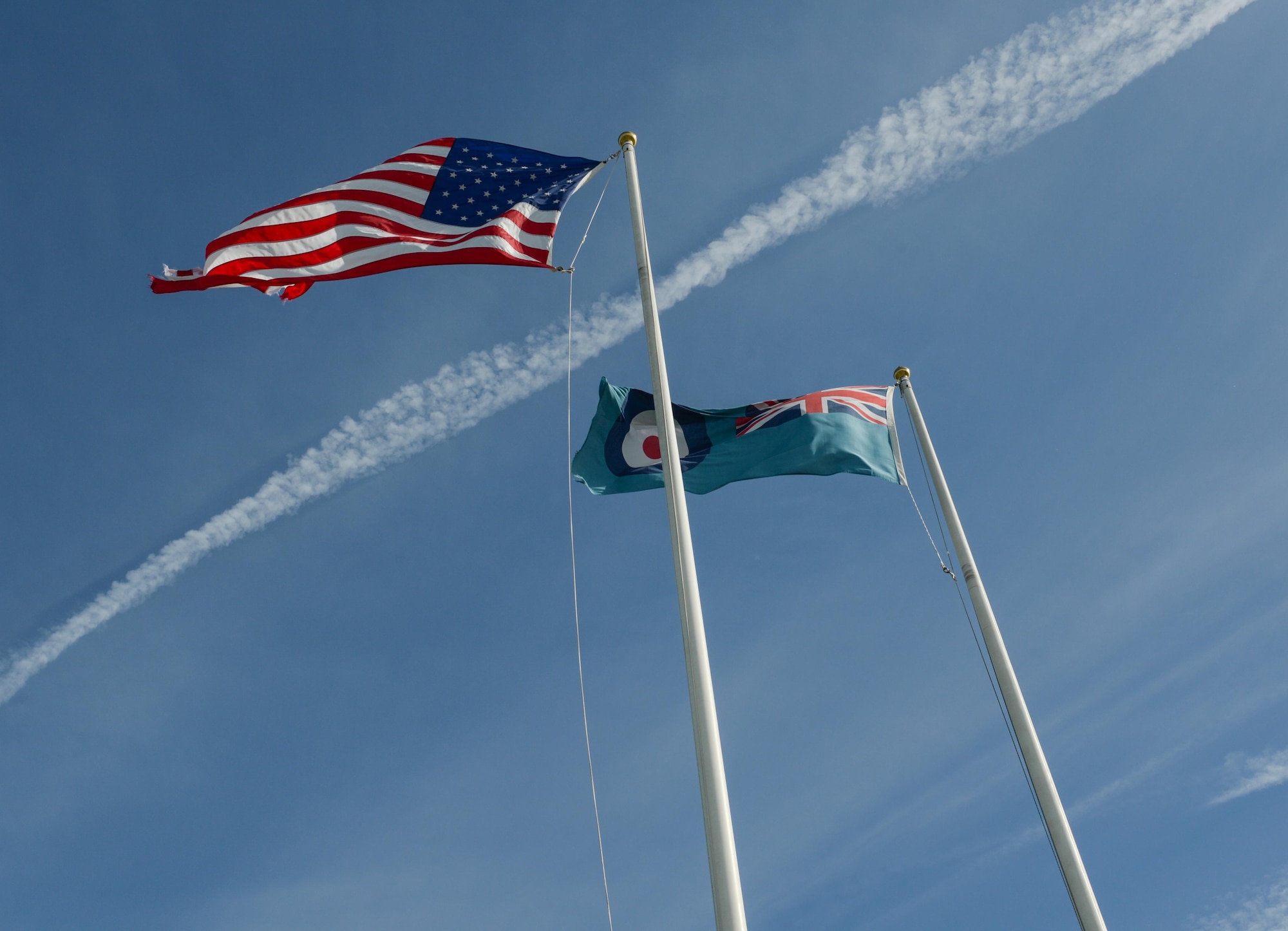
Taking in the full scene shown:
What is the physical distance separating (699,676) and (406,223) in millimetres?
8768

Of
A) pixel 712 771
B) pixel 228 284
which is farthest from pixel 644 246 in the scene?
pixel 712 771

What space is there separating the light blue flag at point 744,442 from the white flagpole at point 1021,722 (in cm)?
69

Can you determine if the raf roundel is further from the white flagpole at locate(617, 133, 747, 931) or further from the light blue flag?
the white flagpole at locate(617, 133, 747, 931)

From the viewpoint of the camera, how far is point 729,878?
25.8ft

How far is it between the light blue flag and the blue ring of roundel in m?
0.02

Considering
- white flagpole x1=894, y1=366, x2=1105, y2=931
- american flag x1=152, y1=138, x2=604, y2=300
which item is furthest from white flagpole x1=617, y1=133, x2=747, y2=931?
white flagpole x1=894, y1=366, x2=1105, y2=931

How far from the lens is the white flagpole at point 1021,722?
1303cm

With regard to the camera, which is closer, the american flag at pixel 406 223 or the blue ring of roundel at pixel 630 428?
the american flag at pixel 406 223

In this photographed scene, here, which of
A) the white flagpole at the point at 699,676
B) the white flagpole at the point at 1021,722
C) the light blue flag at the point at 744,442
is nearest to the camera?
the white flagpole at the point at 699,676

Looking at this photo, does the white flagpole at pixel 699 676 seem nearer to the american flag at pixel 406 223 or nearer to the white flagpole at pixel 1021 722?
the american flag at pixel 406 223

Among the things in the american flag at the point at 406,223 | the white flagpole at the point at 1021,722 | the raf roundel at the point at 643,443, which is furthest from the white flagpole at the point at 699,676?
the white flagpole at the point at 1021,722

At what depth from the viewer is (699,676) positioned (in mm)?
8898

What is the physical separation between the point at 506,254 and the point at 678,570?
246 inches

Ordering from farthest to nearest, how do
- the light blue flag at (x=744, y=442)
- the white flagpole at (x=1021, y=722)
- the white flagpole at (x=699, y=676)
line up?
1. the light blue flag at (x=744, y=442)
2. the white flagpole at (x=1021, y=722)
3. the white flagpole at (x=699, y=676)
